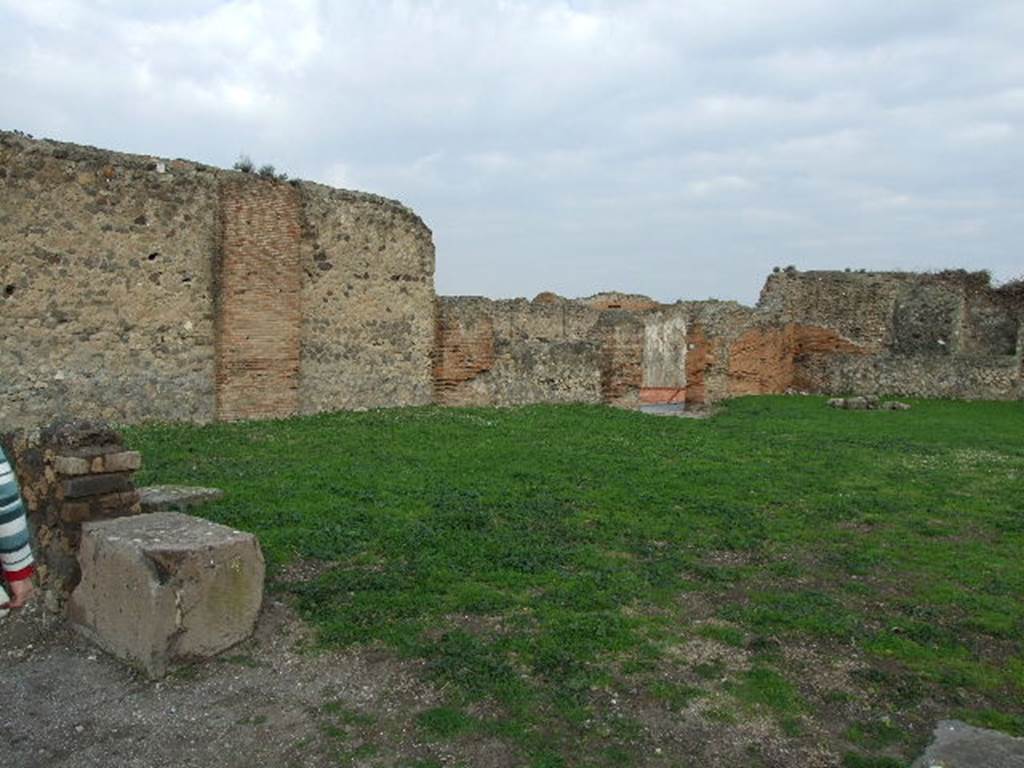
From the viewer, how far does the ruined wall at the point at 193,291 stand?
9.41m

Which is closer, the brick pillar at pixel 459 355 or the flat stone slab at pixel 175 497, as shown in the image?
the flat stone slab at pixel 175 497

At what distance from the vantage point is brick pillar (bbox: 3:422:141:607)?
15.5ft

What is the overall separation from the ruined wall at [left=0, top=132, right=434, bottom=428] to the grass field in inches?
41.5

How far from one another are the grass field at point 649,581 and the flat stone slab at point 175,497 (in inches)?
7.8

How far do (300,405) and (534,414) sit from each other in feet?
11.4

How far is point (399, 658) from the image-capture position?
413 centimetres

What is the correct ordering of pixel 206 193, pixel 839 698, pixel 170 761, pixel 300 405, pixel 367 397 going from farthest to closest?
1. pixel 367 397
2. pixel 300 405
3. pixel 206 193
4. pixel 839 698
5. pixel 170 761

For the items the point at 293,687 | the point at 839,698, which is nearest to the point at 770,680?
the point at 839,698

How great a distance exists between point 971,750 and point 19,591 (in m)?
4.42

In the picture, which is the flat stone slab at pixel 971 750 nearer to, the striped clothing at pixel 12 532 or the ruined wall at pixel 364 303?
the striped clothing at pixel 12 532

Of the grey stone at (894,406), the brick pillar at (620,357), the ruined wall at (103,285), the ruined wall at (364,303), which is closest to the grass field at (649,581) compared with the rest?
the ruined wall at (103,285)

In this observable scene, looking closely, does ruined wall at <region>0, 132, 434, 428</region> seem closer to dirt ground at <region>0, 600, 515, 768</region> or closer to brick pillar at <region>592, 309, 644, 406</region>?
brick pillar at <region>592, 309, 644, 406</region>

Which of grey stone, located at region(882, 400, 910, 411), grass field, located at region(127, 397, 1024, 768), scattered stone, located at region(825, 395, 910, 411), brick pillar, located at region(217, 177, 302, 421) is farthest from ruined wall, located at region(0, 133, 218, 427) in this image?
grey stone, located at region(882, 400, 910, 411)

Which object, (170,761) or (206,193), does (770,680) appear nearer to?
(170,761)
